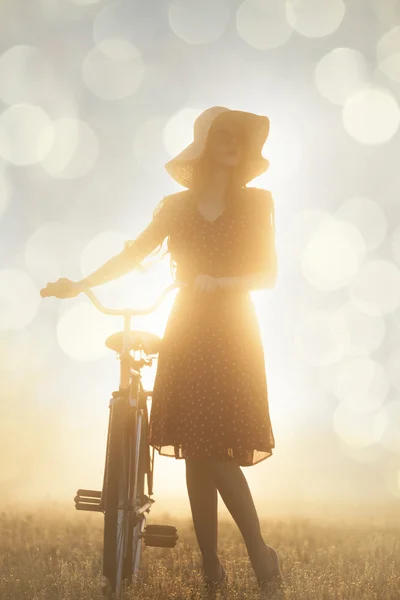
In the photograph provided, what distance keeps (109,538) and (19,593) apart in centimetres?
81

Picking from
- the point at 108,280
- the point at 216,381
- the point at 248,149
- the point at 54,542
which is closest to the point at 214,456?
the point at 216,381

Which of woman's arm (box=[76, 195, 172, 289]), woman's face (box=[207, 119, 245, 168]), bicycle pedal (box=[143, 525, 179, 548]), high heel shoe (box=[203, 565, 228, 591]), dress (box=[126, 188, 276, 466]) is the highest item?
woman's face (box=[207, 119, 245, 168])

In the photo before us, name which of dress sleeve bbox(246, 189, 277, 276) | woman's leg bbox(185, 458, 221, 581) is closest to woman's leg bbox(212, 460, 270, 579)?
woman's leg bbox(185, 458, 221, 581)

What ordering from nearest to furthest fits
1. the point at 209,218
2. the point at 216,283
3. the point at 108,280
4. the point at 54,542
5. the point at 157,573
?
the point at 216,283 < the point at 209,218 < the point at 108,280 < the point at 157,573 < the point at 54,542

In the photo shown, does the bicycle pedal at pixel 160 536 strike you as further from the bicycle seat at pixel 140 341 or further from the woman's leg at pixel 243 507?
the bicycle seat at pixel 140 341

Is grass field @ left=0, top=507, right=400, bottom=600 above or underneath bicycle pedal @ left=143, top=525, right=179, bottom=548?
underneath

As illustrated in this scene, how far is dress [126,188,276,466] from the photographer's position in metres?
4.04

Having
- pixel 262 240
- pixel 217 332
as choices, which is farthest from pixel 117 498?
pixel 262 240

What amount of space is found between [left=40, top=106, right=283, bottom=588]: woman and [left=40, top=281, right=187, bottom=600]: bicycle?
0.79 ft

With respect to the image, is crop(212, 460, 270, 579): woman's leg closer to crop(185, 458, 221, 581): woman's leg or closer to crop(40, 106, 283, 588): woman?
crop(40, 106, 283, 588): woman

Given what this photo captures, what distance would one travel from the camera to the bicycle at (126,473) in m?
4.21

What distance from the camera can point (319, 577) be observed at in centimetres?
476

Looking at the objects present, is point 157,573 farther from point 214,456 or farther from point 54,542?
point 54,542

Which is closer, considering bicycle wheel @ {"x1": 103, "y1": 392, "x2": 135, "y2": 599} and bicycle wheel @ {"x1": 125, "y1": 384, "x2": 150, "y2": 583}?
bicycle wheel @ {"x1": 103, "y1": 392, "x2": 135, "y2": 599}
